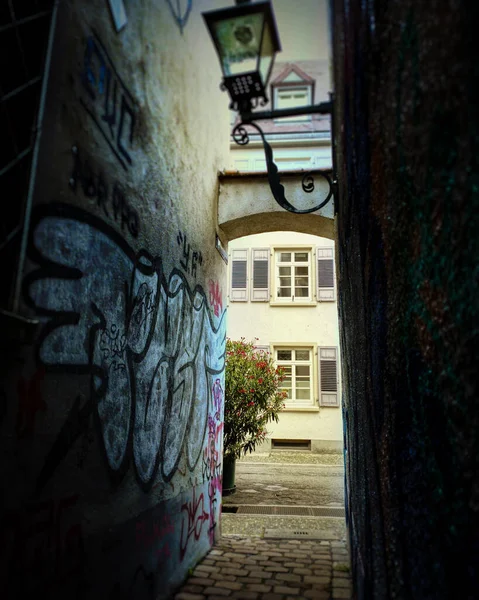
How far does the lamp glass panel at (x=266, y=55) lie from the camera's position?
2.87 meters

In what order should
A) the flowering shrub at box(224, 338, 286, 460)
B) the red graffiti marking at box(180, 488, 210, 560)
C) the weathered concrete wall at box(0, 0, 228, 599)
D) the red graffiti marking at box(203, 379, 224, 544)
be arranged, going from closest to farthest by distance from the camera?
the weathered concrete wall at box(0, 0, 228, 599) < the red graffiti marking at box(180, 488, 210, 560) < the red graffiti marking at box(203, 379, 224, 544) < the flowering shrub at box(224, 338, 286, 460)

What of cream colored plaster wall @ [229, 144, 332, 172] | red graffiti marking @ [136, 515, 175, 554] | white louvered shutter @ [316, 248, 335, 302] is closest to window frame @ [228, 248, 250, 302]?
white louvered shutter @ [316, 248, 335, 302]

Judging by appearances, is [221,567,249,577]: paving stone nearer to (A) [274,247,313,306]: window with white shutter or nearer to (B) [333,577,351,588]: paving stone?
(B) [333,577,351,588]: paving stone

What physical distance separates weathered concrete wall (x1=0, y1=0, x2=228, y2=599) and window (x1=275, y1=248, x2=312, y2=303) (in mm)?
10049

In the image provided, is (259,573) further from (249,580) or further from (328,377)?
(328,377)

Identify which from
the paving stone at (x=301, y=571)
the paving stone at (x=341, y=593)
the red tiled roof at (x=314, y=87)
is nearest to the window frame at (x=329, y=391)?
the red tiled roof at (x=314, y=87)

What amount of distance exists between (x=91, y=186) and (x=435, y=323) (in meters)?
2.28

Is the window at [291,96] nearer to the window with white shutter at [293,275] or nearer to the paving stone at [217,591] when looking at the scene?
the window with white shutter at [293,275]

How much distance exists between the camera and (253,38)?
2.87 m

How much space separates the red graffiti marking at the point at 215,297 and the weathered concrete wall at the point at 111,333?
563mm

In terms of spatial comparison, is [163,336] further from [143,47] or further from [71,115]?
[143,47]

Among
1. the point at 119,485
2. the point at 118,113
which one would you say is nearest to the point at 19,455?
the point at 119,485

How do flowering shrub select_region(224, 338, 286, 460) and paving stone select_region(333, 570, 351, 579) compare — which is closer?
paving stone select_region(333, 570, 351, 579)

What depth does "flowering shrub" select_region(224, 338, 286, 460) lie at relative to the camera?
8211mm
